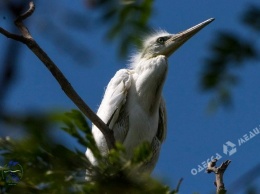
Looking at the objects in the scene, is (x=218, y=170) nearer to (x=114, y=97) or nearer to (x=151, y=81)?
(x=114, y=97)

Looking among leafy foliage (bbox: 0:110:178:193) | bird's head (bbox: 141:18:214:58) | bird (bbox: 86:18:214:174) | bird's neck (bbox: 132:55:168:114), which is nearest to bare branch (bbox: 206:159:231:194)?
bird (bbox: 86:18:214:174)

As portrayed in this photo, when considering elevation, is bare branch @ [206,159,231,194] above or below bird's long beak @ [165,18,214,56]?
below

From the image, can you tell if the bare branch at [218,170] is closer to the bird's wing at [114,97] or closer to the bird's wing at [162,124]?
the bird's wing at [114,97]

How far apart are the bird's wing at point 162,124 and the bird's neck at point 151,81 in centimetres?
16

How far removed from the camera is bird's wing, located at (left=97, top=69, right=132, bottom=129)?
4996 millimetres

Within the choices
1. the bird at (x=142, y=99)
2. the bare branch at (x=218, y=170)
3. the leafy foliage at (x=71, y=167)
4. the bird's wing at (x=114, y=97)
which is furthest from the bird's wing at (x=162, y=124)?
the leafy foliage at (x=71, y=167)

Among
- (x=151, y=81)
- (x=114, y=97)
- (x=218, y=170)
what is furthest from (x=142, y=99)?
(x=218, y=170)

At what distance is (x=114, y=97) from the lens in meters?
5.07

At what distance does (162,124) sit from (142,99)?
0.41 m

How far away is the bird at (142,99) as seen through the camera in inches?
198

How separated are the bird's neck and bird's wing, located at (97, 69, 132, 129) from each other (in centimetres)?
15

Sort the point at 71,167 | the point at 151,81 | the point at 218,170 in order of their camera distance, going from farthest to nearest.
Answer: the point at 151,81 < the point at 218,170 < the point at 71,167

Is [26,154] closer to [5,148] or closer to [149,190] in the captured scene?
[5,148]

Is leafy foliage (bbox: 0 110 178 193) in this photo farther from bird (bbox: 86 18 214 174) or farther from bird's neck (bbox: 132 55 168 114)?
bird's neck (bbox: 132 55 168 114)
